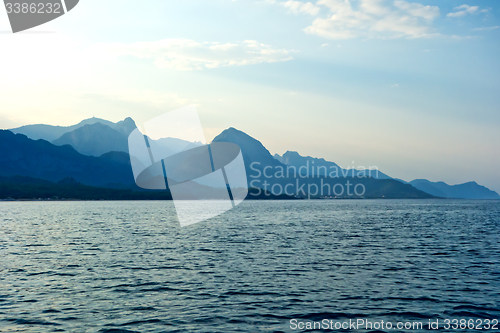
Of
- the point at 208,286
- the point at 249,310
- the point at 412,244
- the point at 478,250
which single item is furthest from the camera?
the point at 412,244

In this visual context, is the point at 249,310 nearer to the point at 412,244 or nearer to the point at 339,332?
the point at 339,332

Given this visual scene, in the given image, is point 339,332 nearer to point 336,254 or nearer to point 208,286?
point 208,286

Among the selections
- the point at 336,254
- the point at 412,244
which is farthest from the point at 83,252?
the point at 412,244

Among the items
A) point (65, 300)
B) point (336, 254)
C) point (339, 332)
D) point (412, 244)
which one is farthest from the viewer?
point (412, 244)

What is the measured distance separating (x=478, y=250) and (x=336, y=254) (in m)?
23.0

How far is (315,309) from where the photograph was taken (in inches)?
993

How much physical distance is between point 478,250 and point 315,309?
1663 inches

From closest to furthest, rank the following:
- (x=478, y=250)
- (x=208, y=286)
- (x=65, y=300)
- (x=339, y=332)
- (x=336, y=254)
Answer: (x=339, y=332)
(x=65, y=300)
(x=208, y=286)
(x=336, y=254)
(x=478, y=250)

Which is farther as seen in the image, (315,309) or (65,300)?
(65,300)

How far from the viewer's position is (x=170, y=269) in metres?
38.9

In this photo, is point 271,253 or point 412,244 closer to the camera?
point 271,253

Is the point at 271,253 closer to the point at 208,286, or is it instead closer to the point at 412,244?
the point at 208,286

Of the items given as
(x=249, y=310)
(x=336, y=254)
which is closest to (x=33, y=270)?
(x=249, y=310)

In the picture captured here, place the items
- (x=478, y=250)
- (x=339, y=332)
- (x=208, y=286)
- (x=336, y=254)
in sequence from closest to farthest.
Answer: (x=339, y=332) → (x=208, y=286) → (x=336, y=254) → (x=478, y=250)
